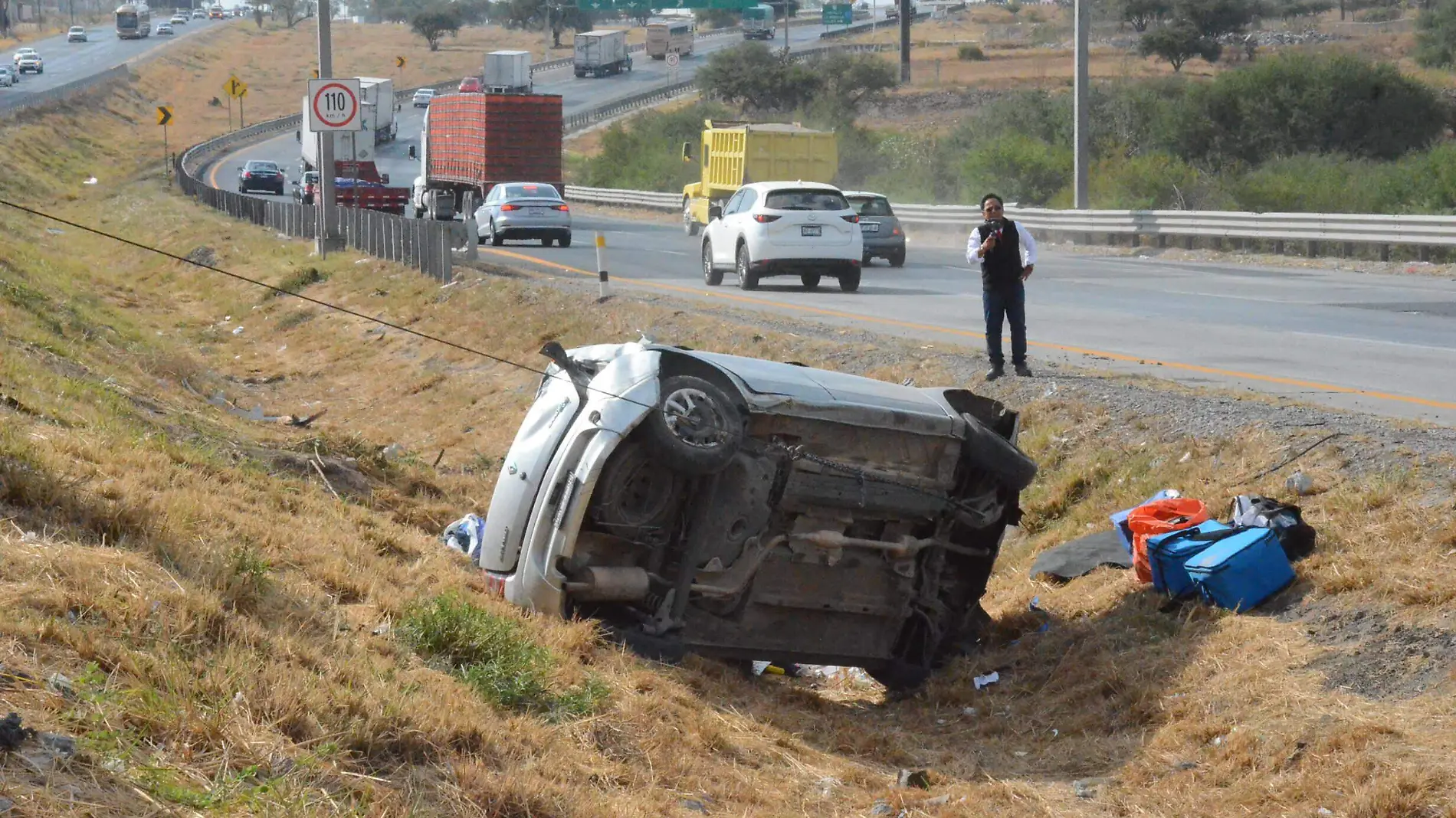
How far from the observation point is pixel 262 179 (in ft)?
200

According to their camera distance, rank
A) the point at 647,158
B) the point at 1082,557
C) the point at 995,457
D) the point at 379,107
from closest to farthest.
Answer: the point at 995,457 < the point at 1082,557 < the point at 647,158 < the point at 379,107

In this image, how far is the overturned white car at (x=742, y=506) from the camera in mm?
7371

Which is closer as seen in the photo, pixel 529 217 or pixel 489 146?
pixel 529 217

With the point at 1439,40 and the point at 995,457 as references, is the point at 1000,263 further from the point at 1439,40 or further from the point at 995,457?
the point at 1439,40

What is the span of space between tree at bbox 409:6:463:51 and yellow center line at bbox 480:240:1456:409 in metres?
121

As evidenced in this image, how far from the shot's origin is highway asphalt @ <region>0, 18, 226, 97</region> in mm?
100625

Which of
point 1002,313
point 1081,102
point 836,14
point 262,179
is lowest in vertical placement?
point 1002,313

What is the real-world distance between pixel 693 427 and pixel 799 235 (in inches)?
645

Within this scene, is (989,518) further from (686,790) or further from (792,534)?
(686,790)

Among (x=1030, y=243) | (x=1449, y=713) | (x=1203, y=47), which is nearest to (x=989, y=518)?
(x=1449, y=713)

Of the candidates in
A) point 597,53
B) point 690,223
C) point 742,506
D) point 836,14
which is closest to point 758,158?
point 690,223

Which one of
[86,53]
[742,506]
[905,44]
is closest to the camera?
[742,506]

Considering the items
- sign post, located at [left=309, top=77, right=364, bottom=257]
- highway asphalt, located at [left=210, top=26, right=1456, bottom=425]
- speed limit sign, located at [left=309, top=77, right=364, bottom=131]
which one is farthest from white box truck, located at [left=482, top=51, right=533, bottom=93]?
speed limit sign, located at [left=309, top=77, right=364, bottom=131]

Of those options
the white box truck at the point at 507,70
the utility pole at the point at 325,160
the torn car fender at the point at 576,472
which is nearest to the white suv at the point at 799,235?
the utility pole at the point at 325,160
